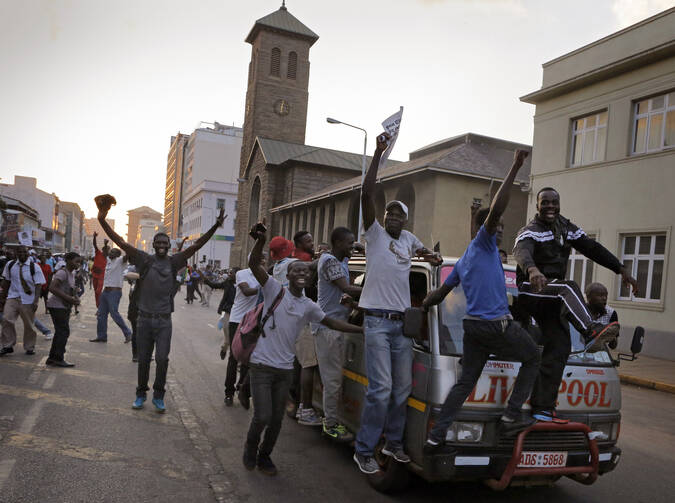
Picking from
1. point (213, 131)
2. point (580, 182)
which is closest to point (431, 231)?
point (580, 182)

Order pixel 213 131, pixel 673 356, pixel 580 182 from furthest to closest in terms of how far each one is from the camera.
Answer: pixel 213 131
pixel 580 182
pixel 673 356

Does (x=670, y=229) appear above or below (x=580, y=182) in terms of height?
below

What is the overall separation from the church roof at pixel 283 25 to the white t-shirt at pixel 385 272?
176 ft

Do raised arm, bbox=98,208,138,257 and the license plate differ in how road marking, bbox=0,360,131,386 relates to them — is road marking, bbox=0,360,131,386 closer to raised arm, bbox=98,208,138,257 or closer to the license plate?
raised arm, bbox=98,208,138,257

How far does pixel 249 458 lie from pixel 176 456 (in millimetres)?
724

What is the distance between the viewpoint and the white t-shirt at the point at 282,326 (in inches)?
172

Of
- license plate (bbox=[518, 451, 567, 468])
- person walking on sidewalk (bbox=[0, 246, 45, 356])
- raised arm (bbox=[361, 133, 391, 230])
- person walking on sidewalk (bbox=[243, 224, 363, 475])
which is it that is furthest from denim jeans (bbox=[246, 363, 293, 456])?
person walking on sidewalk (bbox=[0, 246, 45, 356])

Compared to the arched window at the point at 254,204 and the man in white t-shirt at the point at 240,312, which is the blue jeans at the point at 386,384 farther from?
the arched window at the point at 254,204

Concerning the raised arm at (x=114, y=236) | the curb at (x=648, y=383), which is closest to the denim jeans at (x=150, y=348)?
the raised arm at (x=114, y=236)

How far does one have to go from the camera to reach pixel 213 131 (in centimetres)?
9188

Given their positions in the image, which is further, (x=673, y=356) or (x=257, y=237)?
(x=673, y=356)

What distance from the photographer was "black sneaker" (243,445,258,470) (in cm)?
447

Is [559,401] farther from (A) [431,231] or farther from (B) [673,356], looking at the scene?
(A) [431,231]

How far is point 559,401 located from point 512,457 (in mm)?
699
